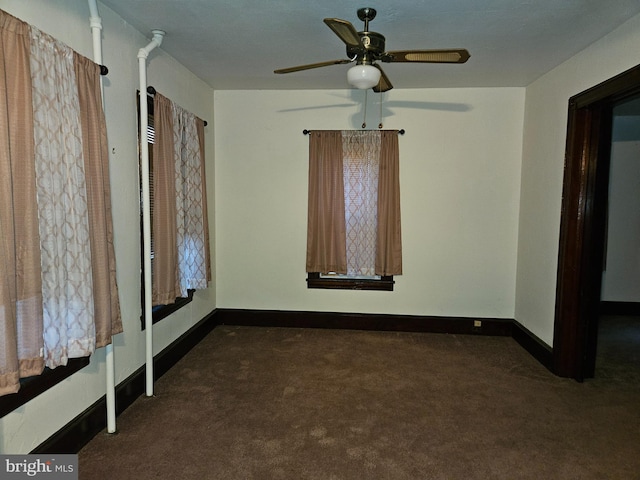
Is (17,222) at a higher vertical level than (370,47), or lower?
lower

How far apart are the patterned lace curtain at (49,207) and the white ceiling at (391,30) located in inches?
32.0

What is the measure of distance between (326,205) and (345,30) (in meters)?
2.31

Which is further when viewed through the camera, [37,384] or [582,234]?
[582,234]

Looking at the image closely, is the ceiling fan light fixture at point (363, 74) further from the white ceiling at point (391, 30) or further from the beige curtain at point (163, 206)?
the beige curtain at point (163, 206)

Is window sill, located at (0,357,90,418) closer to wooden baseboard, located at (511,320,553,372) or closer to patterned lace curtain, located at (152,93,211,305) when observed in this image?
patterned lace curtain, located at (152,93,211,305)

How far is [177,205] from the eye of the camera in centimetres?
302

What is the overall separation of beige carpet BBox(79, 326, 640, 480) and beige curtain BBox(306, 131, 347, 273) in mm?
962

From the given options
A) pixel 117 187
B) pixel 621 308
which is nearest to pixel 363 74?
pixel 117 187

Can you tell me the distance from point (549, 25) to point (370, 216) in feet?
7.05

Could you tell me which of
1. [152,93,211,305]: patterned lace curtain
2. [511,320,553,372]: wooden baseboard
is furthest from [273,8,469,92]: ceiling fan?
[511,320,553,372]: wooden baseboard

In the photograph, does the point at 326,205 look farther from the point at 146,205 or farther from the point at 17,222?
the point at 17,222

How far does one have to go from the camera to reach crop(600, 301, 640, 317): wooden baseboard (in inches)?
203

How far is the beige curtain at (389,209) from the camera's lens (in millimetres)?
3982

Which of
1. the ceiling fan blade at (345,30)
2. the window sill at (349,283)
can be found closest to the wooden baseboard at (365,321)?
the window sill at (349,283)
